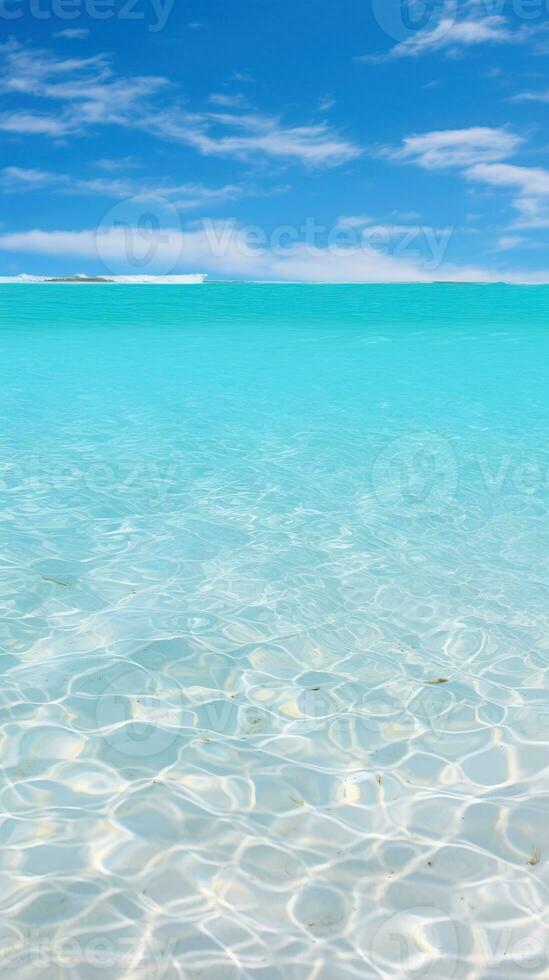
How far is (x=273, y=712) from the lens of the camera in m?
2.67

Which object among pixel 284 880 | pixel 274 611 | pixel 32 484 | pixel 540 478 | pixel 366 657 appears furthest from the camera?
pixel 540 478

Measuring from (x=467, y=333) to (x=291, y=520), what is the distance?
1017 inches

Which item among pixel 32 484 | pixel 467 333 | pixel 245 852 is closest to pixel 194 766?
pixel 245 852

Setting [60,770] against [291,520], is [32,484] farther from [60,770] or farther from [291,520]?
[60,770]

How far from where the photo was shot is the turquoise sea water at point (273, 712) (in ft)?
5.84

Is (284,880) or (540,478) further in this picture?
(540,478)

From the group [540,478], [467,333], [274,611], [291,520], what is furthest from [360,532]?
[467,333]

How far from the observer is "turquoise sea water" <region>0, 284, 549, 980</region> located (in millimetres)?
1779

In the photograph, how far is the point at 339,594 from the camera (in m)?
3.70

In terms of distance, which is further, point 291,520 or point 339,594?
point 291,520

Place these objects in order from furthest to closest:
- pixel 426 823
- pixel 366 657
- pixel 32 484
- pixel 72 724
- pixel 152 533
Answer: pixel 32 484 < pixel 152 533 < pixel 366 657 < pixel 72 724 < pixel 426 823

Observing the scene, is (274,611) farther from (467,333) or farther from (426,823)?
(467,333)

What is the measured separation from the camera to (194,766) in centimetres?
235

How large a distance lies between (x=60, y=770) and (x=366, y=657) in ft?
4.40
